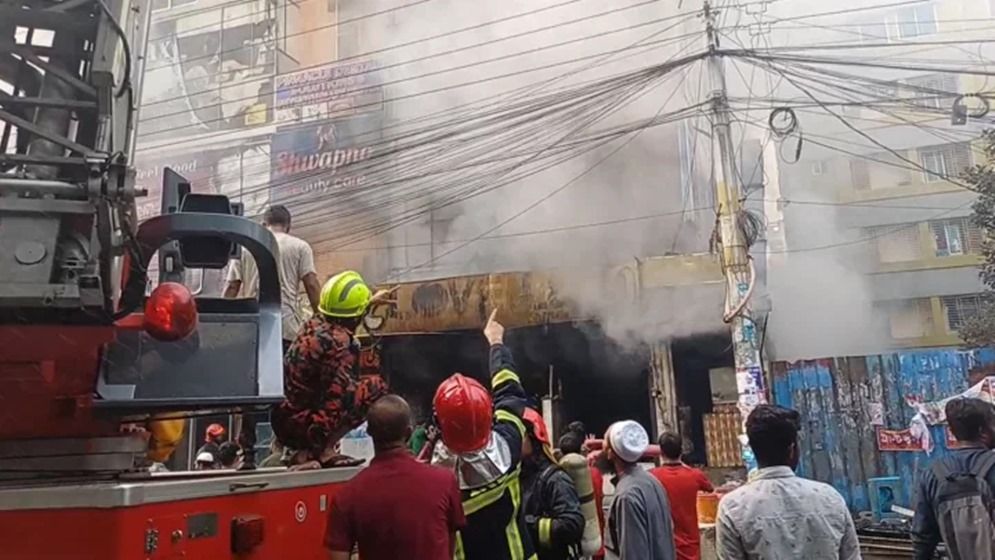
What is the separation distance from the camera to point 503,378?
309 cm

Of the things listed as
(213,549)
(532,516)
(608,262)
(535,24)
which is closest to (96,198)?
(213,549)

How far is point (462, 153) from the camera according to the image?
13766 mm

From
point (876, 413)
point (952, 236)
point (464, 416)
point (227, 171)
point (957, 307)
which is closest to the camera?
point (464, 416)

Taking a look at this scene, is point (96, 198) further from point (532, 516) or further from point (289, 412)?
point (532, 516)

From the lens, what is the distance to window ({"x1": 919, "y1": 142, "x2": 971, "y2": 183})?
24547 mm

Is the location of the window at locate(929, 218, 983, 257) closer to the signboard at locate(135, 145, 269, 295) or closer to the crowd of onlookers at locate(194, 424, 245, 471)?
the signboard at locate(135, 145, 269, 295)

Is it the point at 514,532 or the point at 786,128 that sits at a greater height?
the point at 786,128

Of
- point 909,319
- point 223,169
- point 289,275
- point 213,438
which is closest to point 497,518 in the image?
point 289,275

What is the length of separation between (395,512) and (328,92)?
2000 centimetres

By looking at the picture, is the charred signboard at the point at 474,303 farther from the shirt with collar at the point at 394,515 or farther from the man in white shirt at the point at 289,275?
the shirt with collar at the point at 394,515

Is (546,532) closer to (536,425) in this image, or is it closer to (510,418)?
(536,425)

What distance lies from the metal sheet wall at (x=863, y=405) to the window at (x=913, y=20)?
60.0 feet

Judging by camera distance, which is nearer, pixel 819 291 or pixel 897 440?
pixel 897 440

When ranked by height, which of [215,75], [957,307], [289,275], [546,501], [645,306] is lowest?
[546,501]
